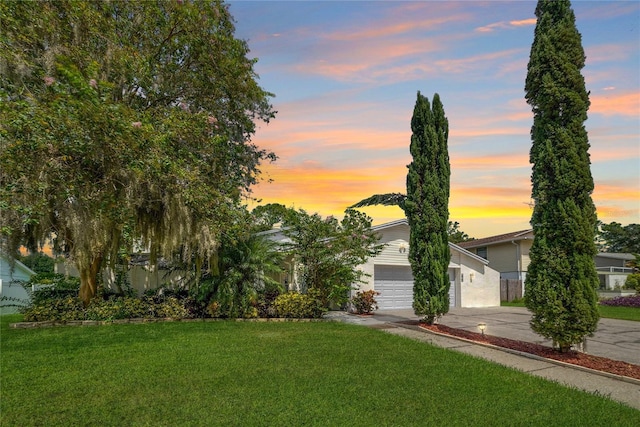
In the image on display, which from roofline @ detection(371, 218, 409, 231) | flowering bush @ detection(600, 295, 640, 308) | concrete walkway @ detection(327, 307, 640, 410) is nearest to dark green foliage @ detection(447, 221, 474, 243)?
flowering bush @ detection(600, 295, 640, 308)

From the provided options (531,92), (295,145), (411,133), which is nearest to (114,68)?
(295,145)

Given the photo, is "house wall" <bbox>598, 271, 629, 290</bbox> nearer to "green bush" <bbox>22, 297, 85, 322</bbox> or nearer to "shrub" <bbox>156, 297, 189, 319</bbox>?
"shrub" <bbox>156, 297, 189, 319</bbox>

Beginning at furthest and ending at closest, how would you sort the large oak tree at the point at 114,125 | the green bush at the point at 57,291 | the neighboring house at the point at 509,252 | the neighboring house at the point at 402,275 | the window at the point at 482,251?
the window at the point at 482,251 < the neighboring house at the point at 509,252 < the neighboring house at the point at 402,275 < the green bush at the point at 57,291 < the large oak tree at the point at 114,125

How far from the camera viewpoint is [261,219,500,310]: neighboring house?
1498cm

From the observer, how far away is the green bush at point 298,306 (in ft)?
37.8

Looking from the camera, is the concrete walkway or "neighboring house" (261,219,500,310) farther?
"neighboring house" (261,219,500,310)

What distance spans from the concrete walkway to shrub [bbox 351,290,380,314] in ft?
1.50

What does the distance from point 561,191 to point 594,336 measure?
449 cm

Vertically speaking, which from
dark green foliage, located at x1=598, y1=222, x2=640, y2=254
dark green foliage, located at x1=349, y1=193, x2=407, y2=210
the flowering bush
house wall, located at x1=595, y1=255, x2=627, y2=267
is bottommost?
the flowering bush

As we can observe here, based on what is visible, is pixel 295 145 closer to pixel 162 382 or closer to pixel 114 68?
pixel 114 68

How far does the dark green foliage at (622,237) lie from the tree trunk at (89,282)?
4762 centimetres

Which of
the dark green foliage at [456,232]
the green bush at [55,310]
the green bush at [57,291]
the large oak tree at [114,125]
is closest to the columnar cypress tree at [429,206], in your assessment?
the large oak tree at [114,125]

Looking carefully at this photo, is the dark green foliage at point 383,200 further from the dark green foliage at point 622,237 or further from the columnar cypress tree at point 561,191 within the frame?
the dark green foliage at point 622,237

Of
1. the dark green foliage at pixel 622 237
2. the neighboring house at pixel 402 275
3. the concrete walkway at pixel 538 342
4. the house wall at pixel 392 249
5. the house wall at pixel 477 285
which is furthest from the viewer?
the dark green foliage at pixel 622 237
